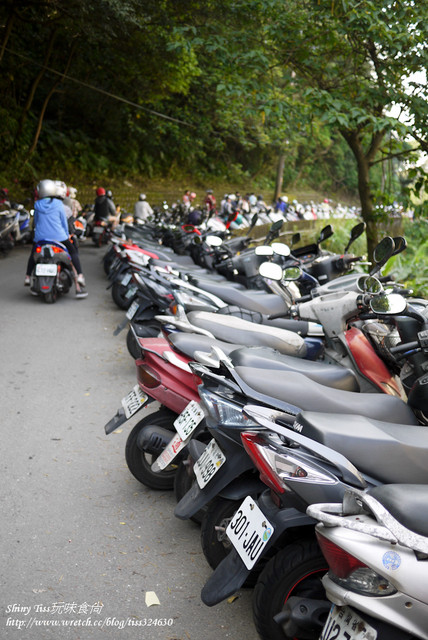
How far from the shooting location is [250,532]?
249 centimetres

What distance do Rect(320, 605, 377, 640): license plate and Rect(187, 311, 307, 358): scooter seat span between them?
2.37 metres

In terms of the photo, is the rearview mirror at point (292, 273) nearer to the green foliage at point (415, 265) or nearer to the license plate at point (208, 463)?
the license plate at point (208, 463)

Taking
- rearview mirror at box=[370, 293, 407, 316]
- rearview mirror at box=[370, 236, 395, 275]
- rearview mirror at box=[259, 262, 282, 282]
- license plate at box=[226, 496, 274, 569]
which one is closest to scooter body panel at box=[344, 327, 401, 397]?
rearview mirror at box=[370, 236, 395, 275]

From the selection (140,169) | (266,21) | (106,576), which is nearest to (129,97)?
(140,169)

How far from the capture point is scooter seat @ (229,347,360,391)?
132 inches

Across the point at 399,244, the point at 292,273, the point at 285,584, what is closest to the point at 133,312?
the point at 292,273

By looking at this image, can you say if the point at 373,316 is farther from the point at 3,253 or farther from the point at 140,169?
the point at 140,169

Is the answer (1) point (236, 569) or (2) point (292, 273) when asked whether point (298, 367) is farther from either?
(2) point (292, 273)

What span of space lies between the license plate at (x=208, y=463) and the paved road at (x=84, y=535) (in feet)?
1.88

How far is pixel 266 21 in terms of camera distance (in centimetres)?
895

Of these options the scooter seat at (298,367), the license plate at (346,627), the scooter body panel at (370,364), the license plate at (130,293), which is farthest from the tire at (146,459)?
the license plate at (130,293)

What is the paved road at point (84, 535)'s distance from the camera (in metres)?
2.80

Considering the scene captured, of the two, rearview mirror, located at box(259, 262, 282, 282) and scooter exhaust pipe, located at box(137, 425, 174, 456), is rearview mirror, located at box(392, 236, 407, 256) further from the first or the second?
scooter exhaust pipe, located at box(137, 425, 174, 456)

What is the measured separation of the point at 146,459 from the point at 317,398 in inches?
57.9
